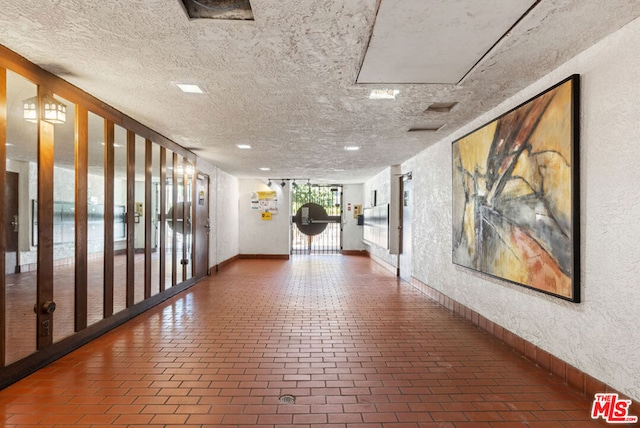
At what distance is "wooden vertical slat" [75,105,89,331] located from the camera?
340 cm

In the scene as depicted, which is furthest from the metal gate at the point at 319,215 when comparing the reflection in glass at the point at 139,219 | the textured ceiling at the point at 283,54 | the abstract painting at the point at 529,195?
the abstract painting at the point at 529,195

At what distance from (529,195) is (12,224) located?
10.3 meters

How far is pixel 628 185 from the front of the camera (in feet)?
7.20

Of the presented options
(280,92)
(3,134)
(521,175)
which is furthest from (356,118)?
(3,134)

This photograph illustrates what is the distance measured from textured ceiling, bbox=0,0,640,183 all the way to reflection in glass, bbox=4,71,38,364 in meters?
1.15

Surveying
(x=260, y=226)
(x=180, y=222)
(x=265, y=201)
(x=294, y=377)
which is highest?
(x=265, y=201)

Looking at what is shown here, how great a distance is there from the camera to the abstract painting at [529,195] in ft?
8.55

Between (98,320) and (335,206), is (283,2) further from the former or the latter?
(335,206)

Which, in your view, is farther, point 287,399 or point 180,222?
point 180,222

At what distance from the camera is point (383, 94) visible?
11.1 ft

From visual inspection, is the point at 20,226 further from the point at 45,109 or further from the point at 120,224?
the point at 45,109

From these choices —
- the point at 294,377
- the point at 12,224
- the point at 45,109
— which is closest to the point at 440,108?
the point at 294,377

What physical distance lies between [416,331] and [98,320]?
3.80m

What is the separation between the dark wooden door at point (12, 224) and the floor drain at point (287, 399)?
8346mm
